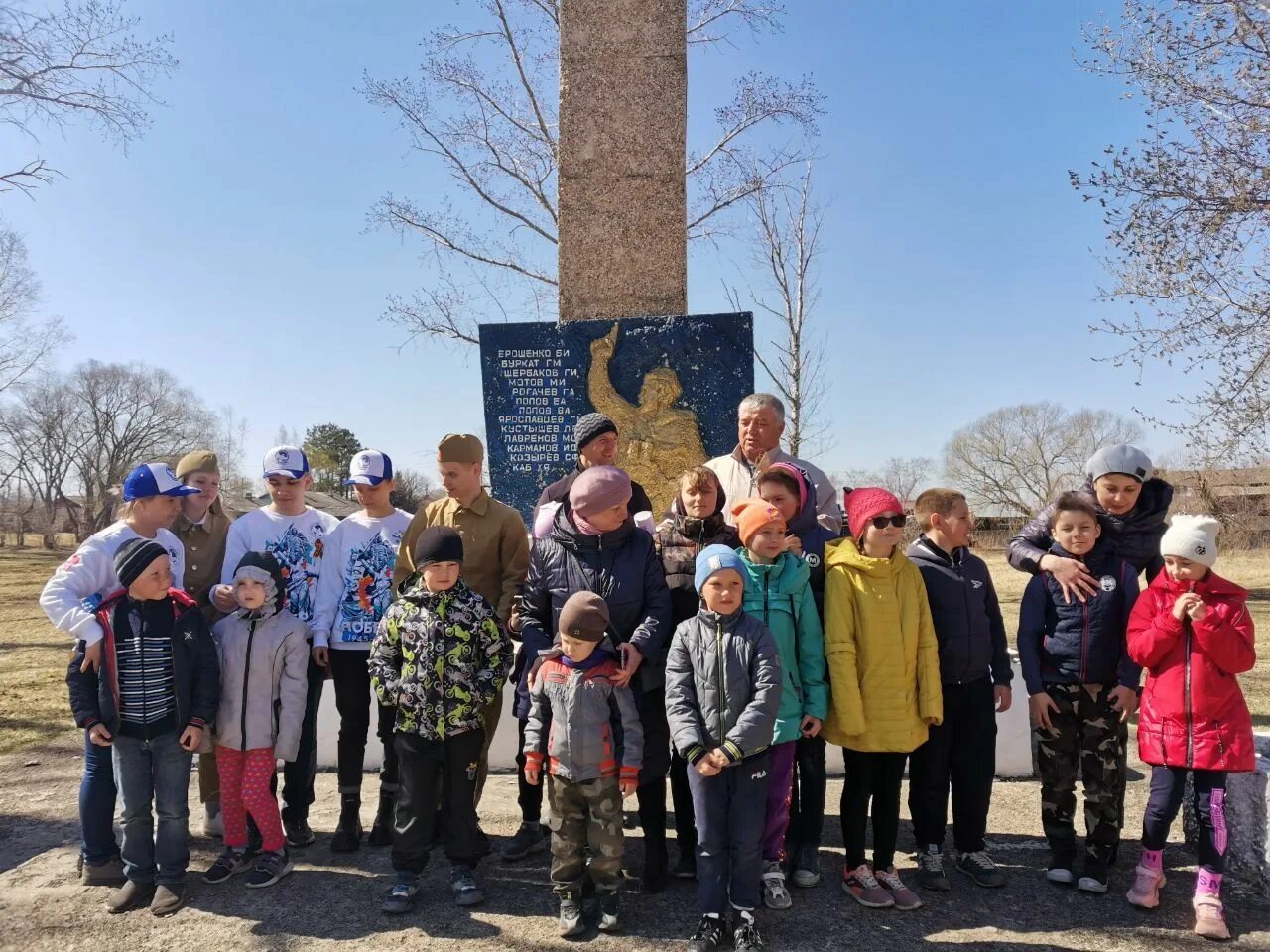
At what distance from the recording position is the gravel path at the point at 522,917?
2643 mm

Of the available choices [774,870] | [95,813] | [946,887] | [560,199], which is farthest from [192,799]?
[560,199]

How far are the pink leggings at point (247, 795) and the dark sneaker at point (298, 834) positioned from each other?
12.3 inches

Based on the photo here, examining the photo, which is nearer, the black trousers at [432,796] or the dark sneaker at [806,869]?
the black trousers at [432,796]

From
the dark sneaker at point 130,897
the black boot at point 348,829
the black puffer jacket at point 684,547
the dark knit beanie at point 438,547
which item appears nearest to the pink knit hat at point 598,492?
the black puffer jacket at point 684,547

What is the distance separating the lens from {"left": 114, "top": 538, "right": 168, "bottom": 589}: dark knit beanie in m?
2.93

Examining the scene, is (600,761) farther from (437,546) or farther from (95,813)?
(95,813)

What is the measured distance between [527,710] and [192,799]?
2241 millimetres

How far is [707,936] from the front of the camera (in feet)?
8.27

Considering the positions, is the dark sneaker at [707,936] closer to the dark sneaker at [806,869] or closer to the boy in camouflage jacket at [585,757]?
the boy in camouflage jacket at [585,757]

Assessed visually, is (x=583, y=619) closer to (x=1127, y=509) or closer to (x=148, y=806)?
(x=148, y=806)

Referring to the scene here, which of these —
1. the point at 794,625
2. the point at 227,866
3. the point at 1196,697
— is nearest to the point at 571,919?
the point at 794,625

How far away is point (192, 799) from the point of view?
4.13 meters

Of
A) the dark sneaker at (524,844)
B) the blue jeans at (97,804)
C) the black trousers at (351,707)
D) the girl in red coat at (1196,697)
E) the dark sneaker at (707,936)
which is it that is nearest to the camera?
the dark sneaker at (707,936)

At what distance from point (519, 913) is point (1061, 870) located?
1911mm
